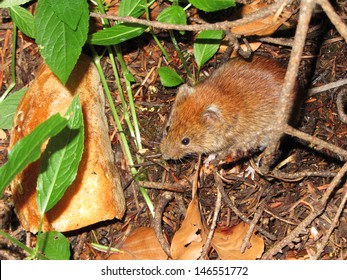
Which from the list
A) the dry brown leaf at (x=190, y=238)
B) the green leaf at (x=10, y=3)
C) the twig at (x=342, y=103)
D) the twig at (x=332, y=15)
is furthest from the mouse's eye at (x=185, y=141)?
the twig at (x=332, y=15)

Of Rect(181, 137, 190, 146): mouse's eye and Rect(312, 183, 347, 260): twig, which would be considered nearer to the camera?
Rect(312, 183, 347, 260): twig

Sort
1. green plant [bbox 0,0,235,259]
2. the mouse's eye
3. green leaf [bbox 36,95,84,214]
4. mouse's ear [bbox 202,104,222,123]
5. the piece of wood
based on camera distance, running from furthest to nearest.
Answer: the mouse's eye → mouse's ear [bbox 202,104,222,123] → the piece of wood → green leaf [bbox 36,95,84,214] → green plant [bbox 0,0,235,259]

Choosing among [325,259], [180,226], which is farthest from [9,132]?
[325,259]

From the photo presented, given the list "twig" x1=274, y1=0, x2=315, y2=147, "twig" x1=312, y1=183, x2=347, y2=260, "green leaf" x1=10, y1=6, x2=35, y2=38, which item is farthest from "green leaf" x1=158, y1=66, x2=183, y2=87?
"twig" x1=312, y1=183, x2=347, y2=260

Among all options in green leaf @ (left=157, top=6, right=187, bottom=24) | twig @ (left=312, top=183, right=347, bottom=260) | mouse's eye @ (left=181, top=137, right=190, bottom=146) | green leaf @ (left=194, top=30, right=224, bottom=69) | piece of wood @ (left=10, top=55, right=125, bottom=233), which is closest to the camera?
twig @ (left=312, top=183, right=347, bottom=260)

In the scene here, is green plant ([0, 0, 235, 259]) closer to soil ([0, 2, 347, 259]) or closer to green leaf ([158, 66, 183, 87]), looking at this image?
green leaf ([158, 66, 183, 87])

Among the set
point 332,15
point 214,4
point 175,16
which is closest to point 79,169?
point 175,16

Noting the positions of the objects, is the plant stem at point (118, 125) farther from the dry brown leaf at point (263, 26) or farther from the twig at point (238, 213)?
the dry brown leaf at point (263, 26)
